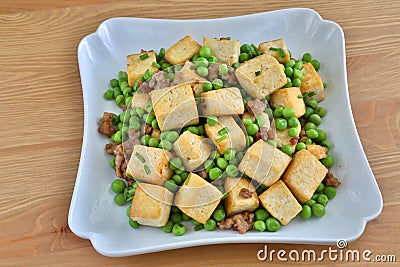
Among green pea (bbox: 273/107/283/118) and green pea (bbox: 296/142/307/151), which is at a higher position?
green pea (bbox: 273/107/283/118)

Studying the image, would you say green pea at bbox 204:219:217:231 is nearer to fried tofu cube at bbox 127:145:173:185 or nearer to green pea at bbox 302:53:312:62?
fried tofu cube at bbox 127:145:173:185

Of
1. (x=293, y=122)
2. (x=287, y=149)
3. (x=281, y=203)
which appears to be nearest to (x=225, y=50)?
(x=293, y=122)

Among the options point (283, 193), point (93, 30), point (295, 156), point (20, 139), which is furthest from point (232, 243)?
point (93, 30)

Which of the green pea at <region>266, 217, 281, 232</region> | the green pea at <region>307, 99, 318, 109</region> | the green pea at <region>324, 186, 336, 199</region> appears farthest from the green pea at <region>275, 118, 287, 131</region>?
the green pea at <region>266, 217, 281, 232</region>

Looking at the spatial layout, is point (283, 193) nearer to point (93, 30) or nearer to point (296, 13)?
point (296, 13)

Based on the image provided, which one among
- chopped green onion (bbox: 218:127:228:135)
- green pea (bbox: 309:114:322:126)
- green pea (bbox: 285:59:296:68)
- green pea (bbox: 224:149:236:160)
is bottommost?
green pea (bbox: 309:114:322:126)

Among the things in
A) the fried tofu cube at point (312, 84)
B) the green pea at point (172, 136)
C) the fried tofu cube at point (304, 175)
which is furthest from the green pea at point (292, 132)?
the green pea at point (172, 136)

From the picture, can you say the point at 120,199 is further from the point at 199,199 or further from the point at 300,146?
the point at 300,146
